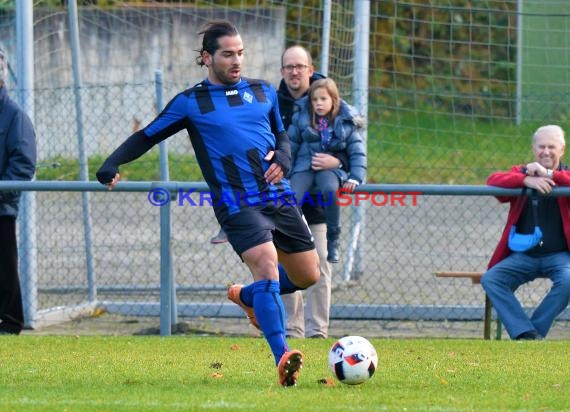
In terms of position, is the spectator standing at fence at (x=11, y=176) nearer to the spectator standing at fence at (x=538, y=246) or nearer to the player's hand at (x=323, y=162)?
the player's hand at (x=323, y=162)

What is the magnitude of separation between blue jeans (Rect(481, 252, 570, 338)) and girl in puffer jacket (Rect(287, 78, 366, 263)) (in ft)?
4.44

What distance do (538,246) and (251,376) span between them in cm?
312

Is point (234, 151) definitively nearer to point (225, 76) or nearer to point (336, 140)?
point (225, 76)

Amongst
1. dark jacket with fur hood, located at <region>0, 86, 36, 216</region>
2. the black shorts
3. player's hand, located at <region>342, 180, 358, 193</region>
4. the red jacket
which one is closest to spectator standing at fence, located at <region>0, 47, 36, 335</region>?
dark jacket with fur hood, located at <region>0, 86, 36, 216</region>

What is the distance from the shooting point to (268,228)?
7.13 metres

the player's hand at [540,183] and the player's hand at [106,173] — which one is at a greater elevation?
the player's hand at [106,173]

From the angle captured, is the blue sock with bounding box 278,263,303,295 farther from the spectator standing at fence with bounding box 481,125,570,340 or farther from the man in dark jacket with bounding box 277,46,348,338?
the spectator standing at fence with bounding box 481,125,570,340

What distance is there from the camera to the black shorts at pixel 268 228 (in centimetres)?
705

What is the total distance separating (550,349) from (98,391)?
3.52 meters

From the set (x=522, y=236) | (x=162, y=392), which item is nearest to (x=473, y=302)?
(x=522, y=236)

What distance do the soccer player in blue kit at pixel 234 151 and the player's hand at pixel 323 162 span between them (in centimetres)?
209

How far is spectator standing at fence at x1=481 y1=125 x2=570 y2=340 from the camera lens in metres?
9.28

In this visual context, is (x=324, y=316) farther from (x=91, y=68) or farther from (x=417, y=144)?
(x=91, y=68)

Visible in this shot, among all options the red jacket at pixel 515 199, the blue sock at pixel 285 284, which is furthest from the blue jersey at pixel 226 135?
the red jacket at pixel 515 199
